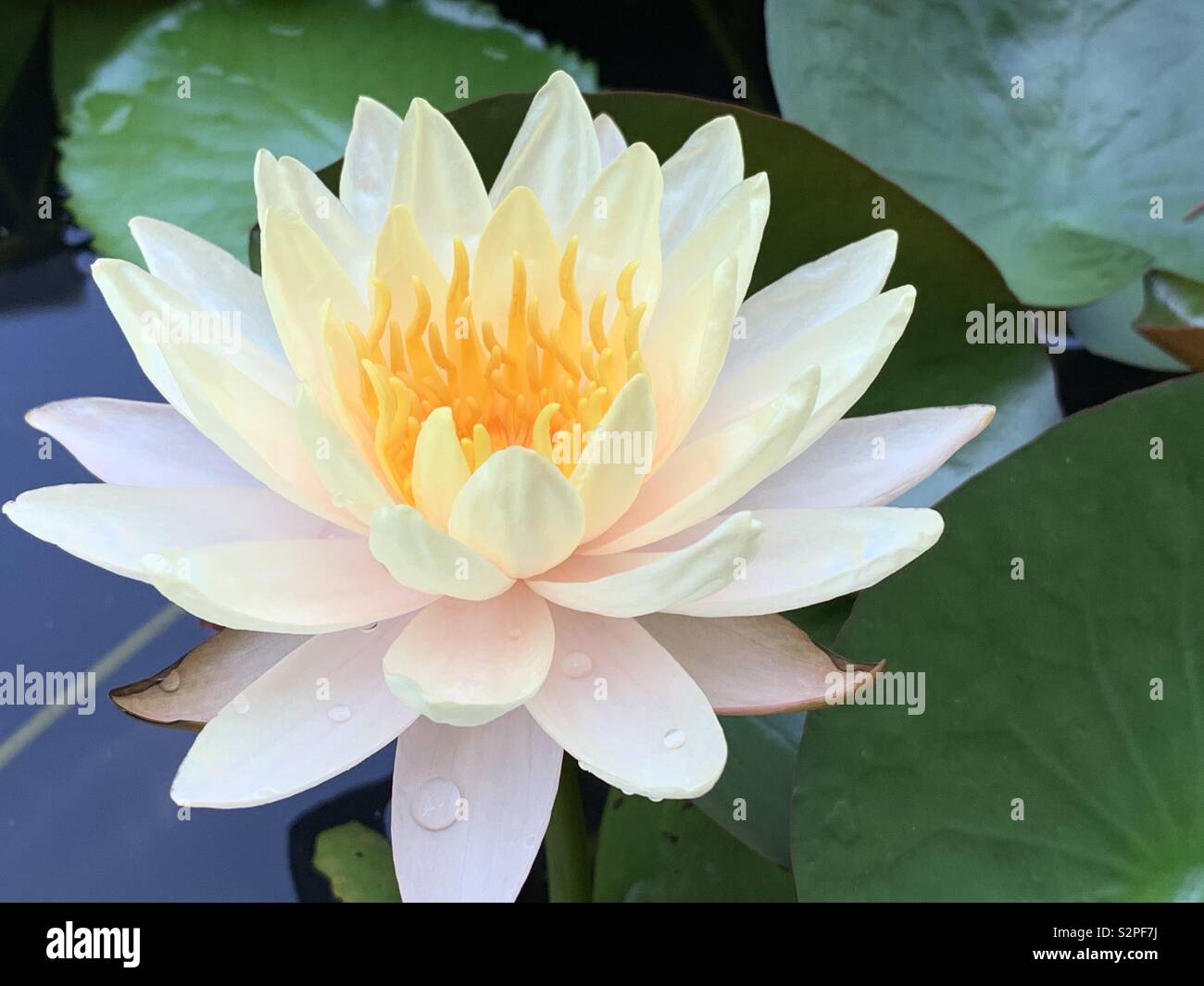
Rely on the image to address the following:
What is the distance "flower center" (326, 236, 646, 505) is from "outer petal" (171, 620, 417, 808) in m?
0.16

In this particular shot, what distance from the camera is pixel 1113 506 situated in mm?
940

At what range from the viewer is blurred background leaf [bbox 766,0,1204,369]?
1389 millimetres

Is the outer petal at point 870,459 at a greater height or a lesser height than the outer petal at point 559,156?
lesser

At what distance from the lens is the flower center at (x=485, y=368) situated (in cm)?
85

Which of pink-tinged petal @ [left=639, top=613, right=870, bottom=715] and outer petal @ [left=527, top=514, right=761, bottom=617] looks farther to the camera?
pink-tinged petal @ [left=639, top=613, right=870, bottom=715]

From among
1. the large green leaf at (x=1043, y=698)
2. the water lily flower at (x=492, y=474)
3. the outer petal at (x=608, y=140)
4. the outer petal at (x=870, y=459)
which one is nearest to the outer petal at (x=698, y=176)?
the water lily flower at (x=492, y=474)

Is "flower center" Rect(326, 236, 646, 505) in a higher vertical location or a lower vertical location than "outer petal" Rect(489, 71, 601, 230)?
lower

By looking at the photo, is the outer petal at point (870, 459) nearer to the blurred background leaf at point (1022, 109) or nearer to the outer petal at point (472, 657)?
the outer petal at point (472, 657)

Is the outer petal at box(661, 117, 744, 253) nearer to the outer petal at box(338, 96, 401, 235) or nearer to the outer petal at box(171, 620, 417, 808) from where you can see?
the outer petal at box(338, 96, 401, 235)

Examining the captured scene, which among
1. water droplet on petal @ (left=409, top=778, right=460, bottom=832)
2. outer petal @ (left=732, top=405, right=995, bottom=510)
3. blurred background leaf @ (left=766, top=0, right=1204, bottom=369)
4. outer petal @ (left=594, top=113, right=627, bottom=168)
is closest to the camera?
water droplet on petal @ (left=409, top=778, right=460, bottom=832)

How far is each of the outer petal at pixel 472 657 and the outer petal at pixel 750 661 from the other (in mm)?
123

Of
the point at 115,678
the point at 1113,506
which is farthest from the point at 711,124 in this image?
the point at 115,678

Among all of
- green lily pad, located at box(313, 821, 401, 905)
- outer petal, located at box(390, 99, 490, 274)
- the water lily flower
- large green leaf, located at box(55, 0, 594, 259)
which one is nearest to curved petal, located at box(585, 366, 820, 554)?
the water lily flower

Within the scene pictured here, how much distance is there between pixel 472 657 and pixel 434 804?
0.13 metres
